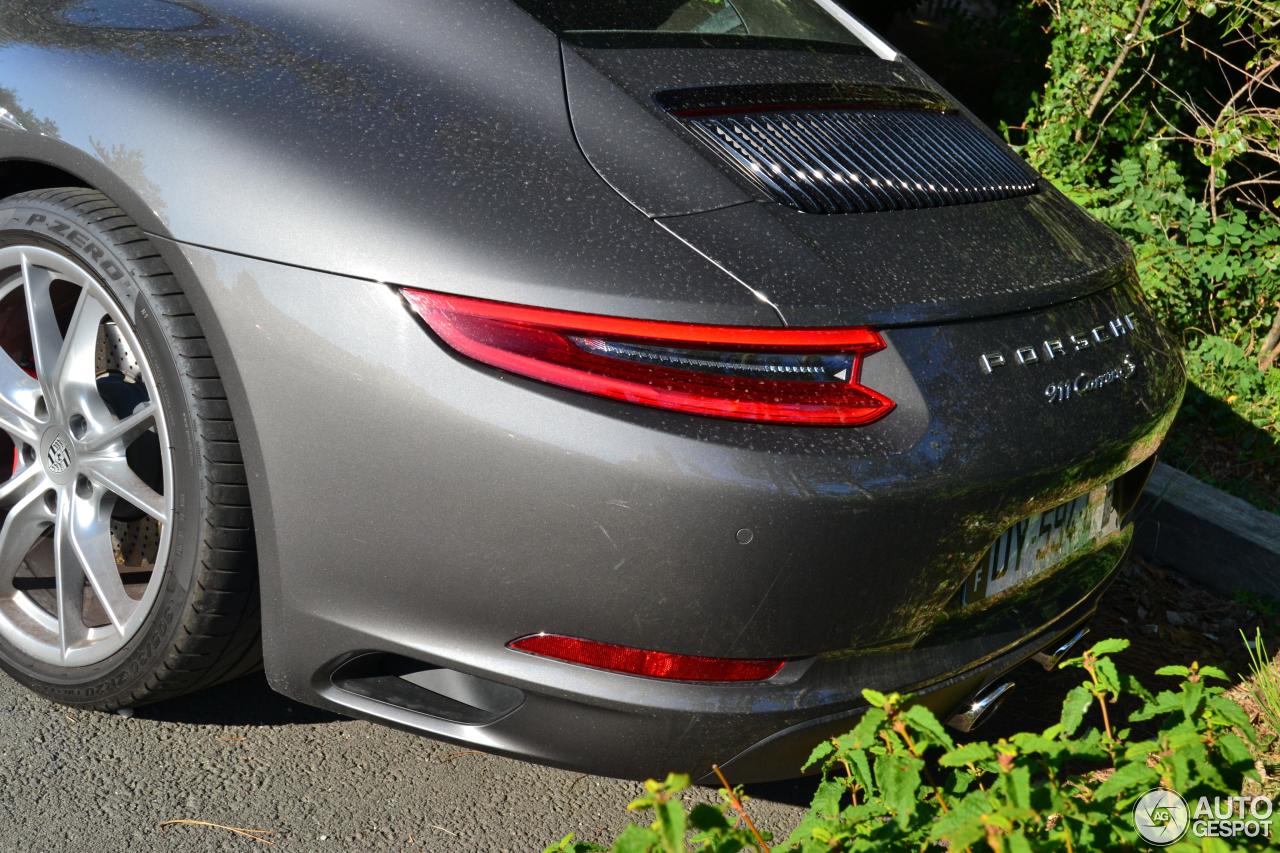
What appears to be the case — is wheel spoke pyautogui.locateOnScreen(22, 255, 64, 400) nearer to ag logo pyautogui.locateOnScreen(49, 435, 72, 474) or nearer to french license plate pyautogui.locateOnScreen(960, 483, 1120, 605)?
ag logo pyautogui.locateOnScreen(49, 435, 72, 474)

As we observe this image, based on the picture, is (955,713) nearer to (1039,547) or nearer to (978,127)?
(1039,547)

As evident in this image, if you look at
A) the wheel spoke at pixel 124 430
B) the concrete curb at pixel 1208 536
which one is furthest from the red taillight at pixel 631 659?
the concrete curb at pixel 1208 536

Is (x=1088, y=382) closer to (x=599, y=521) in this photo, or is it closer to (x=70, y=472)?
(x=599, y=521)

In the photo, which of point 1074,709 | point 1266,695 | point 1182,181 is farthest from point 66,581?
point 1182,181

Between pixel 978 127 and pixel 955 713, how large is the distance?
1.32m

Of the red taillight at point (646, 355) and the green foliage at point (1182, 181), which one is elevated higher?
the red taillight at point (646, 355)

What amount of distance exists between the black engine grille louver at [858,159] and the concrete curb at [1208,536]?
1516mm

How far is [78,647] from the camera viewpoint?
7.93 feet

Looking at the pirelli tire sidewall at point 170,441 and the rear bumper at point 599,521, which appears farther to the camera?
the pirelli tire sidewall at point 170,441

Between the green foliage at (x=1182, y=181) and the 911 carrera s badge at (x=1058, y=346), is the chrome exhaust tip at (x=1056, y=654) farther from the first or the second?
the green foliage at (x=1182, y=181)

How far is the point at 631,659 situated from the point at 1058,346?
897 millimetres

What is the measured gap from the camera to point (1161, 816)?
5.50ft

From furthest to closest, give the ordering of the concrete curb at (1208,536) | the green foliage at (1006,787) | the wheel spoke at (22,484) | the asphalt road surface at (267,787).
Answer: the concrete curb at (1208,536) → the wheel spoke at (22,484) → the asphalt road surface at (267,787) → the green foliage at (1006,787)

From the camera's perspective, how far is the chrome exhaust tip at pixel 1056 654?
2.42 meters
